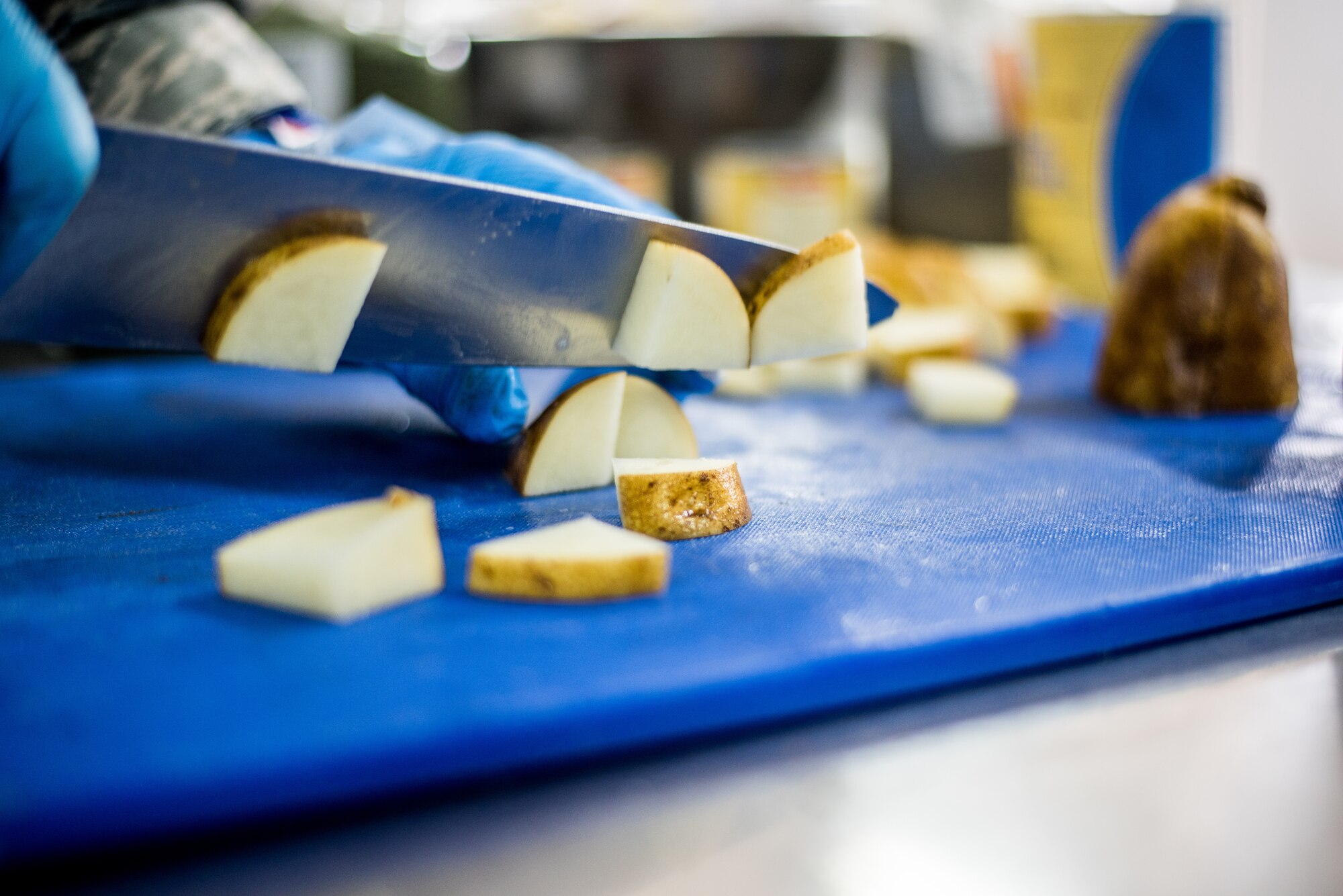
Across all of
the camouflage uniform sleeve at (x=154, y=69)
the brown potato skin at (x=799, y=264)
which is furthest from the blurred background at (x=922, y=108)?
the brown potato skin at (x=799, y=264)

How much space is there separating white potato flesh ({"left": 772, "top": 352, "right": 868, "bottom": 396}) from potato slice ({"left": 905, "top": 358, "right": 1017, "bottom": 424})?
252 mm

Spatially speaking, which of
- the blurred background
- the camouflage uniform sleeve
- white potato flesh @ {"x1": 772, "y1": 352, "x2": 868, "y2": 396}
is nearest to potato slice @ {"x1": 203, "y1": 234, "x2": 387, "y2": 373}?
the camouflage uniform sleeve

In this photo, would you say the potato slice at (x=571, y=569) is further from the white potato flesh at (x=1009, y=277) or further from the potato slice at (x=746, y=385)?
the white potato flesh at (x=1009, y=277)

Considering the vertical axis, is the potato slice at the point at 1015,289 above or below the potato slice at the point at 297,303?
below

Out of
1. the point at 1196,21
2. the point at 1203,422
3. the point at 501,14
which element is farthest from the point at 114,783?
the point at 501,14

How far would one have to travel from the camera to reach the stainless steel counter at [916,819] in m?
0.74

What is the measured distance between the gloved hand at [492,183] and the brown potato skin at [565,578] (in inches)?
18.3

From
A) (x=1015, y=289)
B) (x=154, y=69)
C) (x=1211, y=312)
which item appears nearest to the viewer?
(x=154, y=69)

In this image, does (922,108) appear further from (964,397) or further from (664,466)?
(664,466)

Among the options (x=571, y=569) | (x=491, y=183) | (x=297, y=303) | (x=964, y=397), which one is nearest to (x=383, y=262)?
(x=297, y=303)

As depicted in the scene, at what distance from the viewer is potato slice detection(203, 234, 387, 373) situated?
1201 mm

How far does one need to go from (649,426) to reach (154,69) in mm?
1026

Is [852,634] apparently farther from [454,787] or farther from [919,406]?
[919,406]

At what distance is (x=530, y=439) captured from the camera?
55.7 inches
